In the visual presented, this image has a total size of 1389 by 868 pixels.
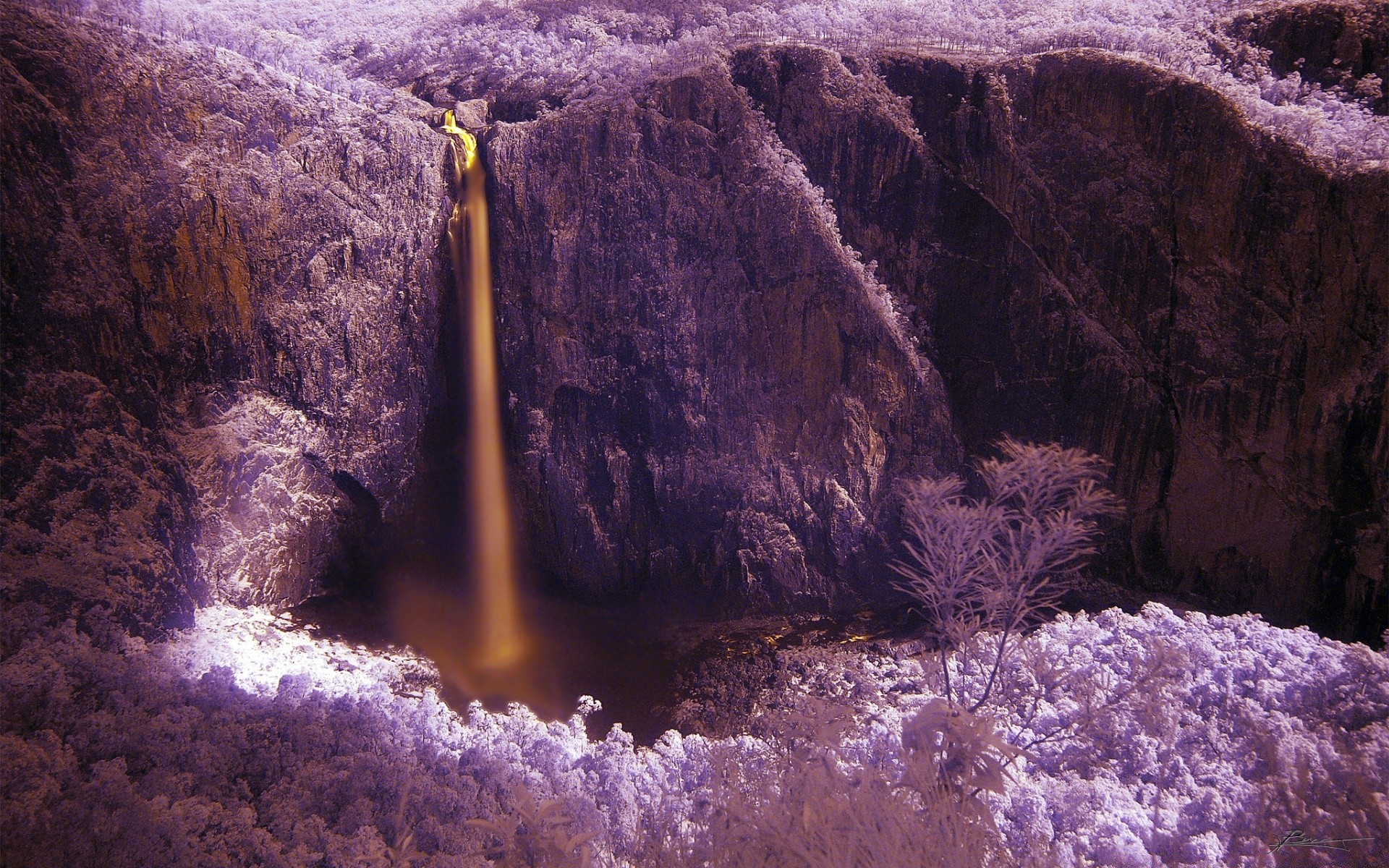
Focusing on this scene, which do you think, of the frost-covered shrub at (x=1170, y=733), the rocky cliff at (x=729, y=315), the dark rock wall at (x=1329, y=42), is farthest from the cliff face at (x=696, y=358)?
the dark rock wall at (x=1329, y=42)

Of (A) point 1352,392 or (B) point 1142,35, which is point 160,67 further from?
(A) point 1352,392

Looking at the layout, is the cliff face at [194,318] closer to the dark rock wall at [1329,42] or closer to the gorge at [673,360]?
the gorge at [673,360]

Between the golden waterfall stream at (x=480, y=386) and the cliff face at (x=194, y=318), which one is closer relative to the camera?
the cliff face at (x=194, y=318)

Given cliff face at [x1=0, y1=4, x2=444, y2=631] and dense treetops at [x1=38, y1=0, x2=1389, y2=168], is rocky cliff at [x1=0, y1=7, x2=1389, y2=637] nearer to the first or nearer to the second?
cliff face at [x1=0, y1=4, x2=444, y2=631]

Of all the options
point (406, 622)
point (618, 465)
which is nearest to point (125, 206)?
point (406, 622)

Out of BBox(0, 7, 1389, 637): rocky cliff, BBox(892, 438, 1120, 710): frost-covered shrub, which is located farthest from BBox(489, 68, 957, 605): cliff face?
BBox(892, 438, 1120, 710): frost-covered shrub
